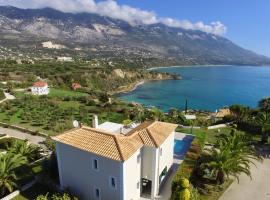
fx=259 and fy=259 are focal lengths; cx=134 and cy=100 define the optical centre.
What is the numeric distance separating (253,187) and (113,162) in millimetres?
11392

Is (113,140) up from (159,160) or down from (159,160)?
up

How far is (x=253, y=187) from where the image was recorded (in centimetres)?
1959

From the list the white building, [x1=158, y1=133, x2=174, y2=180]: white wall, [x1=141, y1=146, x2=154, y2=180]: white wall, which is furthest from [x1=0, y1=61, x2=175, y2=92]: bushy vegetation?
[x1=141, y1=146, x2=154, y2=180]: white wall

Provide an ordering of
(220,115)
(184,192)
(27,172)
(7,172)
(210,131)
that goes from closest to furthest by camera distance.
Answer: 1. (184,192)
2. (7,172)
3. (27,172)
4. (210,131)
5. (220,115)

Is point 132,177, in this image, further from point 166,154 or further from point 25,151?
point 25,151

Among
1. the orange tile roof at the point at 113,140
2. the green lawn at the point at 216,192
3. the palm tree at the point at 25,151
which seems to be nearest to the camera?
the orange tile roof at the point at 113,140

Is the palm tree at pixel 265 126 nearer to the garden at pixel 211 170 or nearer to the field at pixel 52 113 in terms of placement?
the garden at pixel 211 170

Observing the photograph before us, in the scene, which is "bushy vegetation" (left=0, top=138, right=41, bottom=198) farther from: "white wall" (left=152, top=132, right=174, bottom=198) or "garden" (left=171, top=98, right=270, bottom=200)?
"garden" (left=171, top=98, right=270, bottom=200)

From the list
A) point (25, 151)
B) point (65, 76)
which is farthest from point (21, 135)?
point (65, 76)

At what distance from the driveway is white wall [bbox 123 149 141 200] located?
6.18 metres

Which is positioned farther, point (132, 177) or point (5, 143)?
point (5, 143)

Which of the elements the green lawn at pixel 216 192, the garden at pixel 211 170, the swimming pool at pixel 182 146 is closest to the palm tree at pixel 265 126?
the garden at pixel 211 170

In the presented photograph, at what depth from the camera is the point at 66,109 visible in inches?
1763

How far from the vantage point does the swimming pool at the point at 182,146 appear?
25156mm
